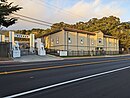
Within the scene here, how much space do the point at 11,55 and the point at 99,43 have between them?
4110 cm

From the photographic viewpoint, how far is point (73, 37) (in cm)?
6650

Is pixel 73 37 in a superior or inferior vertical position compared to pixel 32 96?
superior

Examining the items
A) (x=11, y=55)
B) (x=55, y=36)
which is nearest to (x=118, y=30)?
(x=55, y=36)

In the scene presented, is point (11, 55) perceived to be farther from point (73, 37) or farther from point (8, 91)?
point (8, 91)

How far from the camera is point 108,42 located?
85812 mm

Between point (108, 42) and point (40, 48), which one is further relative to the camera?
point (108, 42)

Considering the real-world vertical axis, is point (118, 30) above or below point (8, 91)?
above

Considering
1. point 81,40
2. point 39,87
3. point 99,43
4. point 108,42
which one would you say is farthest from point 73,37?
point 39,87

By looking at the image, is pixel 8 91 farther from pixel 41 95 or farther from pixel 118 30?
pixel 118 30

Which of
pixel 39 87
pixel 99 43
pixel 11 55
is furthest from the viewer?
pixel 99 43

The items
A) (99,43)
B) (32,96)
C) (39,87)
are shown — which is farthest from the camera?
(99,43)

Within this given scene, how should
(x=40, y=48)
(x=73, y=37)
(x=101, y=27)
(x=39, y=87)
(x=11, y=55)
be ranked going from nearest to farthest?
(x=39, y=87) < (x=11, y=55) < (x=40, y=48) < (x=73, y=37) < (x=101, y=27)

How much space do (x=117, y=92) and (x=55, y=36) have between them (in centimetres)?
5789

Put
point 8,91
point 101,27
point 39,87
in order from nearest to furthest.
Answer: point 8,91 < point 39,87 < point 101,27
